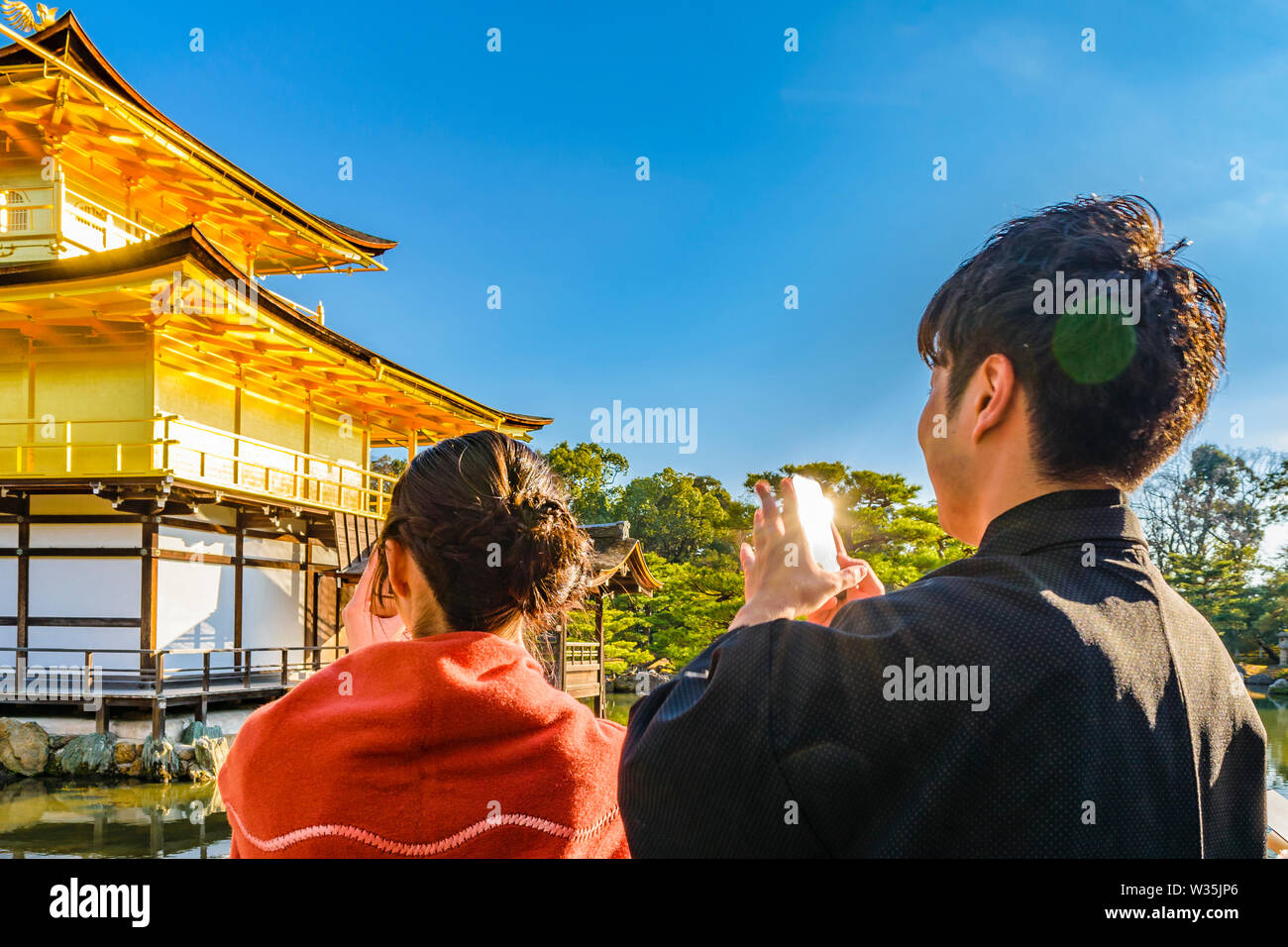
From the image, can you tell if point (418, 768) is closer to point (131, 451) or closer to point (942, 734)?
point (942, 734)

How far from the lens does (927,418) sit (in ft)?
3.70

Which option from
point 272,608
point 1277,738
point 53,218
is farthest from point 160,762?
point 1277,738

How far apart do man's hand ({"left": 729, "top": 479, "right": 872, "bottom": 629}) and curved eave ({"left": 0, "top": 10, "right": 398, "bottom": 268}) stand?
1335cm

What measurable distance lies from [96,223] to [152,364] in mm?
2705

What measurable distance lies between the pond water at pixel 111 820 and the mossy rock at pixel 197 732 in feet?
2.36

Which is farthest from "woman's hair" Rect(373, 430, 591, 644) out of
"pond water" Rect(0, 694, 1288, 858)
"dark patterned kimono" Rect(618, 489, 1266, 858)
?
"pond water" Rect(0, 694, 1288, 858)

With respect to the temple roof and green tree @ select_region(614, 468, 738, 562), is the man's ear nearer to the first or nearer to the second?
the temple roof

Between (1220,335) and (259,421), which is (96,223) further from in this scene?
(1220,335)

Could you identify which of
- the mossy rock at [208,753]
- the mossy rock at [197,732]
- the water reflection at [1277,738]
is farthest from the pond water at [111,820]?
the mossy rock at [197,732]

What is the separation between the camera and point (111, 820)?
920 cm

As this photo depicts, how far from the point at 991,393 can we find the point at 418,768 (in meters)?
0.94
